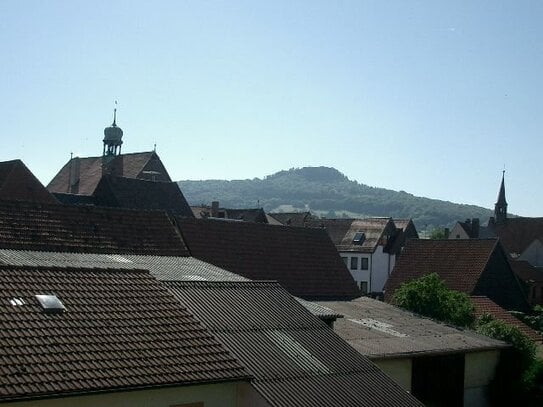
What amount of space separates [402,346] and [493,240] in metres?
23.0

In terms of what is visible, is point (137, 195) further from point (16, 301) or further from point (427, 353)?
point (16, 301)

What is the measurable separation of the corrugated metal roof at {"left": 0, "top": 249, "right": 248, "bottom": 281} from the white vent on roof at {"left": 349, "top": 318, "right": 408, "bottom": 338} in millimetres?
5344

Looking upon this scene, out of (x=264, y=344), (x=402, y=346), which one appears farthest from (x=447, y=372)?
(x=264, y=344)

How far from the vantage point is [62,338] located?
15797 mm

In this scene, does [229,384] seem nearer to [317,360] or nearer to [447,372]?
[317,360]

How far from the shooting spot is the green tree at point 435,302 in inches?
1430

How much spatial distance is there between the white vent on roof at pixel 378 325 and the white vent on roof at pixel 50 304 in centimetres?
1483

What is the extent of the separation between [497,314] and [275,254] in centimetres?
1163

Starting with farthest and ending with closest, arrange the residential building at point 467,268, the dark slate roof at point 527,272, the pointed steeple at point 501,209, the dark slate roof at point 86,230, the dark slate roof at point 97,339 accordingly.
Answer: the pointed steeple at point 501,209 → the dark slate roof at point 527,272 → the residential building at point 467,268 → the dark slate roof at point 86,230 → the dark slate roof at point 97,339

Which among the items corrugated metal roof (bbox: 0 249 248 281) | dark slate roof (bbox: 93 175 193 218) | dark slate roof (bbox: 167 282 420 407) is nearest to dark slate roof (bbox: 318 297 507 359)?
dark slate roof (bbox: 167 282 420 407)

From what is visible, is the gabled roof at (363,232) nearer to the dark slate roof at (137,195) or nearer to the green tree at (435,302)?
the dark slate roof at (137,195)

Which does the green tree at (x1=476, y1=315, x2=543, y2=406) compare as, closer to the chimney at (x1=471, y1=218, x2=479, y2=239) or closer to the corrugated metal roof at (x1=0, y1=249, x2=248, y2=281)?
the corrugated metal roof at (x1=0, y1=249, x2=248, y2=281)

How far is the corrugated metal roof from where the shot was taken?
25.9 meters

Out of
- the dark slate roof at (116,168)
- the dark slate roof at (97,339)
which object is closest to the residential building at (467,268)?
the dark slate roof at (116,168)
